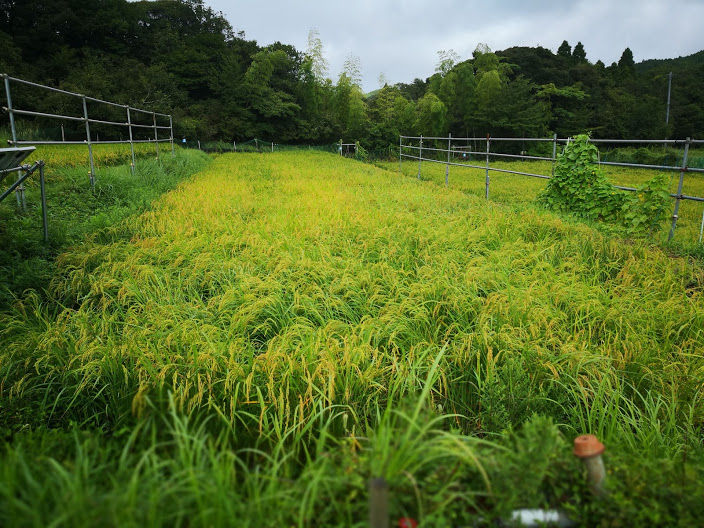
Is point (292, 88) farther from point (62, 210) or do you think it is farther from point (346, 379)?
point (346, 379)

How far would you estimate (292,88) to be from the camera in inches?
1380

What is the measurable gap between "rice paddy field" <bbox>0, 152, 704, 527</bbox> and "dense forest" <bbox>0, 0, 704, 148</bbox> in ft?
83.7

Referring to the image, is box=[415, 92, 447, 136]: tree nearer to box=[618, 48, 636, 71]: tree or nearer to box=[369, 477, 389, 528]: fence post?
→ box=[369, 477, 389, 528]: fence post

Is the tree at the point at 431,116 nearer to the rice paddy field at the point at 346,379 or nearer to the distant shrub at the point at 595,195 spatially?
the distant shrub at the point at 595,195

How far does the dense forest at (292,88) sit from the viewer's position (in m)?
27.2

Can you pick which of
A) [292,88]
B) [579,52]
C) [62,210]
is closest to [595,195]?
[62,210]

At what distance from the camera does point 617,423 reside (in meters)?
1.88

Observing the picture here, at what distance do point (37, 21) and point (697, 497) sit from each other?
3804 cm

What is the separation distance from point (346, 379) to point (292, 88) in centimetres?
3686

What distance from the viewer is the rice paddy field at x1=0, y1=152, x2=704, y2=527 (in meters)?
1.13

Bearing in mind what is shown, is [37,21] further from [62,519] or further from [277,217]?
[62,519]

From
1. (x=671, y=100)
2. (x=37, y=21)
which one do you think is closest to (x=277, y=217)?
(x=37, y=21)

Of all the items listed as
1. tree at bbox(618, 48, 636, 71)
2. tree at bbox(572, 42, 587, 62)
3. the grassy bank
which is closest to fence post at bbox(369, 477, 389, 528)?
the grassy bank

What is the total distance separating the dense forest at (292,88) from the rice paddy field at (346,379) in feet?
83.7
